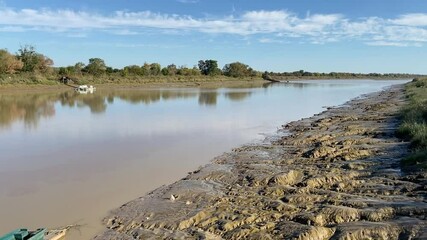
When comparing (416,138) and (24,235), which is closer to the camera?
(24,235)

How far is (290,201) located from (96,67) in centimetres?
7921

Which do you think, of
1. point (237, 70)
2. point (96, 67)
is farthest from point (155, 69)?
point (237, 70)

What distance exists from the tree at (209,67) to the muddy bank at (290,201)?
10018 centimetres

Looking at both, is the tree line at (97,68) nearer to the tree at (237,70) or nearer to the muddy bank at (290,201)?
the tree at (237,70)

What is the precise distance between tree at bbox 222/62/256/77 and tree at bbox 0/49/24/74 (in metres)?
65.8

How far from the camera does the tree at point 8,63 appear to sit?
58594 millimetres

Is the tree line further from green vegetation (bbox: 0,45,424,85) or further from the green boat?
the green boat

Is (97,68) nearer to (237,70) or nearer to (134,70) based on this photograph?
(134,70)

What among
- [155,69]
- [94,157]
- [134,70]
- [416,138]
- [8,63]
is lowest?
[94,157]

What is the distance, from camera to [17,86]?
53375 millimetres

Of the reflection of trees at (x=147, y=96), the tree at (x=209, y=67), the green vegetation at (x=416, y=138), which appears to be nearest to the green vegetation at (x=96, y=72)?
the tree at (x=209, y=67)

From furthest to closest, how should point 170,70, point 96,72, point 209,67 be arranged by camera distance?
point 209,67 → point 170,70 → point 96,72

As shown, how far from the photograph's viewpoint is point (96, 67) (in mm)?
82438

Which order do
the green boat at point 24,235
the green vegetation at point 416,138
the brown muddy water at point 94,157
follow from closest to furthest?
the green boat at point 24,235 → the brown muddy water at point 94,157 → the green vegetation at point 416,138
